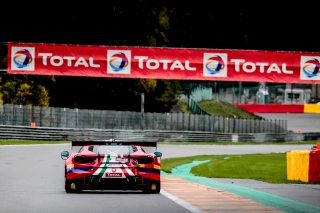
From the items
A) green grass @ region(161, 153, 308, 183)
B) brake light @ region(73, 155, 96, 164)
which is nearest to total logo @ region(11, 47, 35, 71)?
green grass @ region(161, 153, 308, 183)

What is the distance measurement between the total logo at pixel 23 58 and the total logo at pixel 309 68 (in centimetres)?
1003

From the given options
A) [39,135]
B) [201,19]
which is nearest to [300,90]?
[201,19]

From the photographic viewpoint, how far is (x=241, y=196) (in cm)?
1669

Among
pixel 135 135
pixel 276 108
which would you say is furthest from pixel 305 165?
pixel 276 108

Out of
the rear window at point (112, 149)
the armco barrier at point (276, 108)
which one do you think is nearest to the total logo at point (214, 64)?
the rear window at point (112, 149)

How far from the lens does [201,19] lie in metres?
98.9

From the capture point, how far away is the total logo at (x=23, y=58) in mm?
30922

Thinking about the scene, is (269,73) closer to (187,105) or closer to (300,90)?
(187,105)

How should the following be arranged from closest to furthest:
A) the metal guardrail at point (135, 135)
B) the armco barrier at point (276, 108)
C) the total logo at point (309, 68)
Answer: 1. the total logo at point (309, 68)
2. the metal guardrail at point (135, 135)
3. the armco barrier at point (276, 108)

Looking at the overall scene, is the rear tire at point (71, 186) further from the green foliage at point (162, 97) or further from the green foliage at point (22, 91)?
the green foliage at point (162, 97)

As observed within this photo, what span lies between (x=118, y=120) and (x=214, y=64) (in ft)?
87.4

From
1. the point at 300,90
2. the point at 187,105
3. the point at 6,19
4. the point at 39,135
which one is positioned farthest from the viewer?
the point at 300,90

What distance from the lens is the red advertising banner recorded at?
30.9m

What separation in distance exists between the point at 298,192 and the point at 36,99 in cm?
3800
